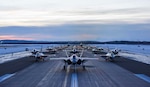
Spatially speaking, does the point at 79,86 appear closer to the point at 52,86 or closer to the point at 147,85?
the point at 52,86

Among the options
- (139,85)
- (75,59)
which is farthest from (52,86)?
(75,59)

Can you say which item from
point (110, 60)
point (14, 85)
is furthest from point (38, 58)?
point (14, 85)

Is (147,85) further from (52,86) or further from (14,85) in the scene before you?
(14,85)

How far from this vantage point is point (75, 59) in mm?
34375

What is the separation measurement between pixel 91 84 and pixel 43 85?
167 inches

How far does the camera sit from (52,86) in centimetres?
2220

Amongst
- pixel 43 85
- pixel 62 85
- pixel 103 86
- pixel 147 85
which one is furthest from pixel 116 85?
Result: pixel 43 85

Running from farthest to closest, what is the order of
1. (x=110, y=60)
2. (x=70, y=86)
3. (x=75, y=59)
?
(x=110, y=60) < (x=75, y=59) < (x=70, y=86)

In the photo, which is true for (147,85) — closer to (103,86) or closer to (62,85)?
(103,86)

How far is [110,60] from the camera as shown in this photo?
2148 inches

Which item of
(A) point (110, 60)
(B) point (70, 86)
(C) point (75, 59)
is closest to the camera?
(B) point (70, 86)

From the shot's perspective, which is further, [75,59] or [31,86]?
[75,59]

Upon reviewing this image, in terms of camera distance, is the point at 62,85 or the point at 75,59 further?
the point at 75,59

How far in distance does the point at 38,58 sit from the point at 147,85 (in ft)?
113
